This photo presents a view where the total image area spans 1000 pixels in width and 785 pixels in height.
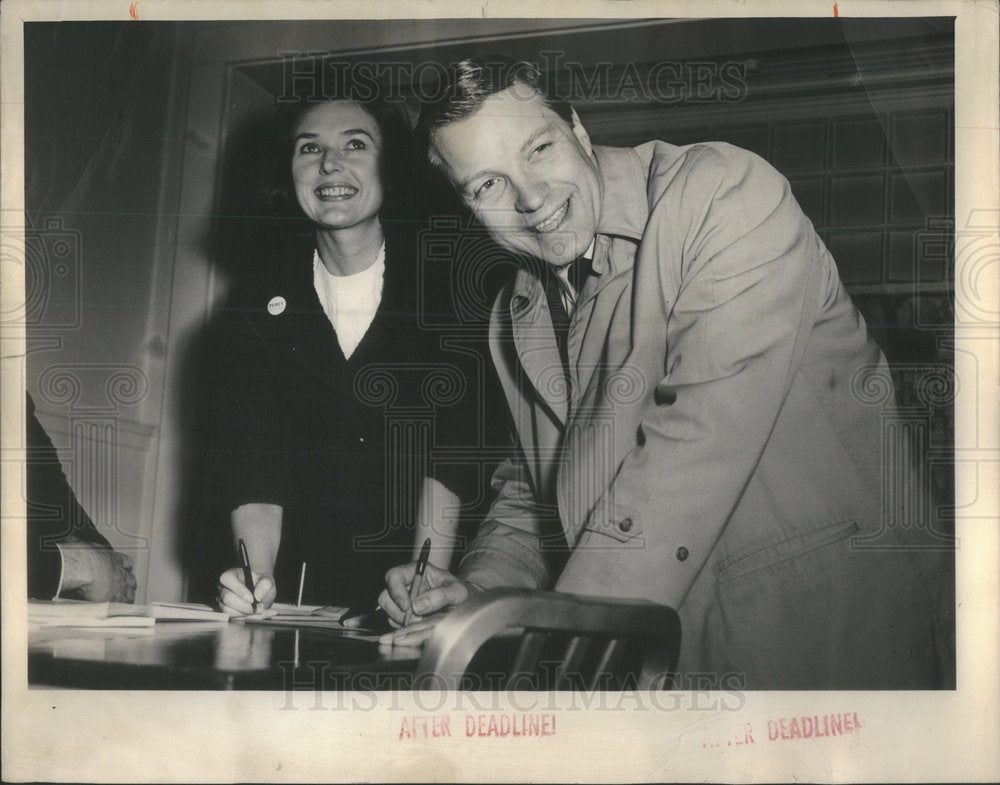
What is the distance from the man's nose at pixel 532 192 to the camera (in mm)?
1826

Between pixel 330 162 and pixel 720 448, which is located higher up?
pixel 330 162

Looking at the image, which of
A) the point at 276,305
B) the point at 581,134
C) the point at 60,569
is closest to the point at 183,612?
the point at 60,569

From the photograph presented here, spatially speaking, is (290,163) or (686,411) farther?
(290,163)

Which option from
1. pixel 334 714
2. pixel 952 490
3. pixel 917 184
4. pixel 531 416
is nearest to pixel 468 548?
pixel 531 416

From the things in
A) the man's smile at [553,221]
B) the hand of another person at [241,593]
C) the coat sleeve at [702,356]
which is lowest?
the hand of another person at [241,593]

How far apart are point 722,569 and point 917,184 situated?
2.83 ft

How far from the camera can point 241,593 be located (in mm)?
1830

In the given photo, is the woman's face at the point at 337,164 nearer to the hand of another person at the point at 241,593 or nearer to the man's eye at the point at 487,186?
the man's eye at the point at 487,186

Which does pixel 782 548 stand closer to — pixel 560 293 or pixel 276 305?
pixel 560 293

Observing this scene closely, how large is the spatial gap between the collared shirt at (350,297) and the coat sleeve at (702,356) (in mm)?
518

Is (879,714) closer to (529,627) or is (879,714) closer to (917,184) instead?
(529,627)

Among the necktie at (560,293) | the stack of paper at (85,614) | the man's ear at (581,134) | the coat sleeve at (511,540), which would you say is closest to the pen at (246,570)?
the stack of paper at (85,614)

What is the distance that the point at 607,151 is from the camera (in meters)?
1.84

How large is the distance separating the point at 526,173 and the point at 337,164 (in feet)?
1.23
